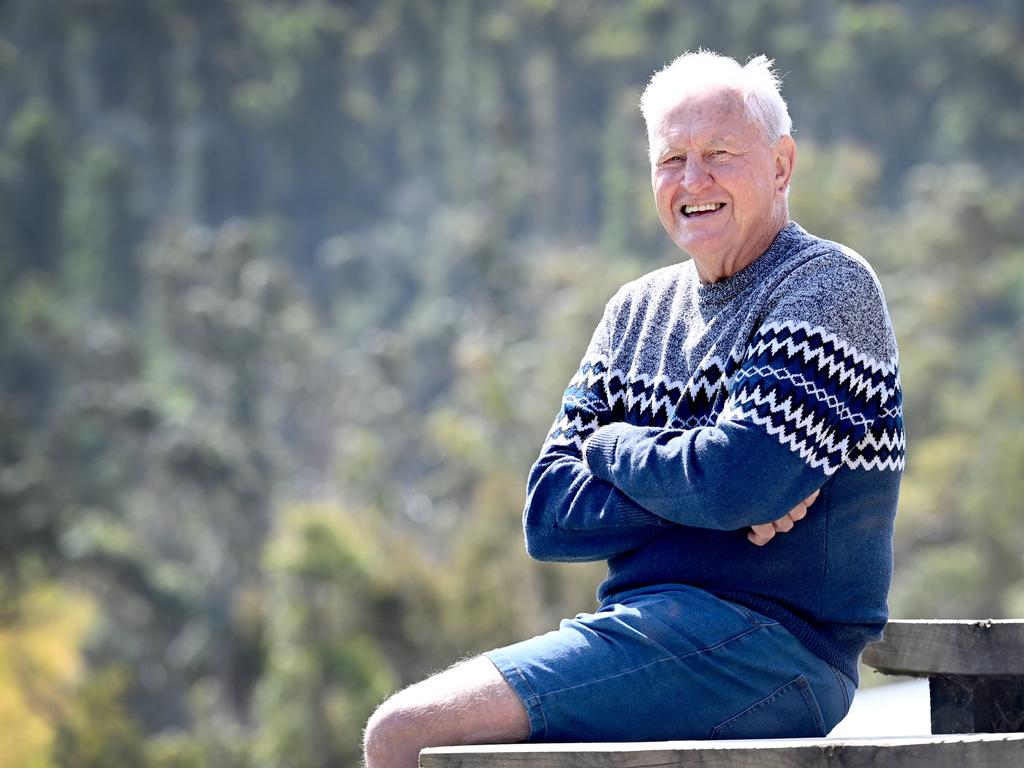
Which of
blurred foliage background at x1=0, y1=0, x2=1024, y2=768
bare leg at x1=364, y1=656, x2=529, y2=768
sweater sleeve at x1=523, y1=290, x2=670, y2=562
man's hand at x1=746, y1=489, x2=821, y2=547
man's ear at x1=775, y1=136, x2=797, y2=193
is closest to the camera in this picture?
bare leg at x1=364, y1=656, x2=529, y2=768

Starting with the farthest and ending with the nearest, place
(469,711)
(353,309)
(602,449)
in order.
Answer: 1. (353,309)
2. (602,449)
3. (469,711)

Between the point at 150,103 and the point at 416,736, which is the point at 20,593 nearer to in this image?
the point at 416,736

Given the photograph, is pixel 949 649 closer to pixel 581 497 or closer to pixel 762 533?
pixel 762 533

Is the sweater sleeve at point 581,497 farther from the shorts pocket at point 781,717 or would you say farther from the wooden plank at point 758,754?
the wooden plank at point 758,754

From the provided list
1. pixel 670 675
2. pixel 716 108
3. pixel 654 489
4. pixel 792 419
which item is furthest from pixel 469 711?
pixel 716 108

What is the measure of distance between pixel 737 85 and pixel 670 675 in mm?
756

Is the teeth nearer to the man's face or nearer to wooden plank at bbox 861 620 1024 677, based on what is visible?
the man's face

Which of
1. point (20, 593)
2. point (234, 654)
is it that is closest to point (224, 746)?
point (234, 654)

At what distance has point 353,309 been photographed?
5562 centimetres

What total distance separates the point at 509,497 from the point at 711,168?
24027mm

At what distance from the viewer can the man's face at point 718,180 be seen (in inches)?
80.6

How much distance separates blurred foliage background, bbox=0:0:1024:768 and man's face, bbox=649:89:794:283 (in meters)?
18.5

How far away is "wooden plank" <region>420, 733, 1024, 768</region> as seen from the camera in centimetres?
149

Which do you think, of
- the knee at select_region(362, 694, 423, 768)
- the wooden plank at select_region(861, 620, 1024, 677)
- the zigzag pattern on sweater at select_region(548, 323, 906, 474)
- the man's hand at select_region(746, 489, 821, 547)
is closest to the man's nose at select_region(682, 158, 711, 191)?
the zigzag pattern on sweater at select_region(548, 323, 906, 474)
